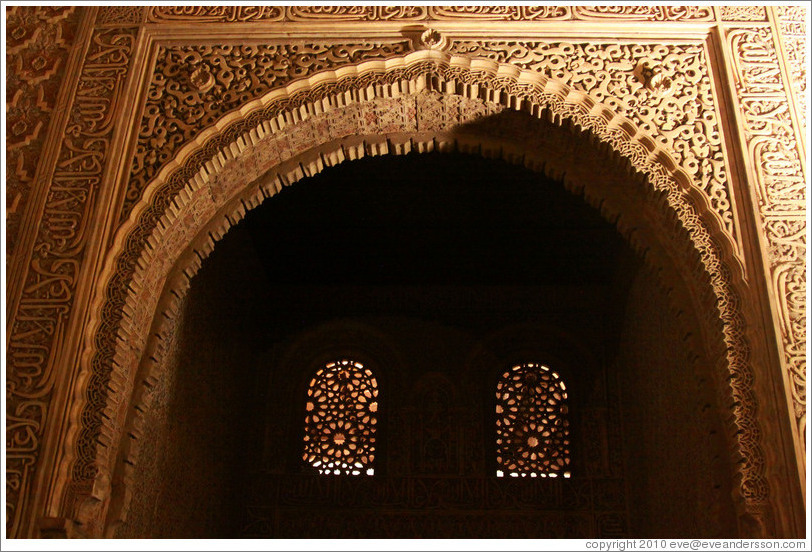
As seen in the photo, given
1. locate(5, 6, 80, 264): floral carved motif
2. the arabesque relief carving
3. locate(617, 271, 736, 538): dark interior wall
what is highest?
the arabesque relief carving

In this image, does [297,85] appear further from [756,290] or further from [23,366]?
[756,290]

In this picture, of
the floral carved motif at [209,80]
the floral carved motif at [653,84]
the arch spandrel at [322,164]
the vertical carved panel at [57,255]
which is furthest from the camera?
the floral carved motif at [209,80]

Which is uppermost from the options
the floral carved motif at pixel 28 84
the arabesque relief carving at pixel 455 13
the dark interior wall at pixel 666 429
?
the arabesque relief carving at pixel 455 13

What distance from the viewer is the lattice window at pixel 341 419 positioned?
7422 mm

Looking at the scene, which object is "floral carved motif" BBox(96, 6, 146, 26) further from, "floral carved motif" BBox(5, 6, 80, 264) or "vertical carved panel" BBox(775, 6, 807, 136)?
"vertical carved panel" BBox(775, 6, 807, 136)

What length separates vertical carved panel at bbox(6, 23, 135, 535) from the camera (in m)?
3.65

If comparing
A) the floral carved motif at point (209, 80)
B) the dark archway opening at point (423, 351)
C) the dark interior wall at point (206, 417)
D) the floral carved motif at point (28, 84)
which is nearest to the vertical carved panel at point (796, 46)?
the dark archway opening at point (423, 351)

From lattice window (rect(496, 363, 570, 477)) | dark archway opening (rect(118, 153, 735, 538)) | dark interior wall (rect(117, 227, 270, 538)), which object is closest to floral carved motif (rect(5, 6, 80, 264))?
dark interior wall (rect(117, 227, 270, 538))

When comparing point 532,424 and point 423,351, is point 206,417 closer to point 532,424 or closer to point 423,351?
point 423,351

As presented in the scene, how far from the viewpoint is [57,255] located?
4.07 meters

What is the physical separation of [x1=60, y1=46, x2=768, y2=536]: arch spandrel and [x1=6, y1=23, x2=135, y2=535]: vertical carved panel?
0.20 m

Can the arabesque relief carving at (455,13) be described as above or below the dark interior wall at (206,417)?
above

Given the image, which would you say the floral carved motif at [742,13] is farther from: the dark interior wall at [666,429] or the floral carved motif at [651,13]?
the dark interior wall at [666,429]

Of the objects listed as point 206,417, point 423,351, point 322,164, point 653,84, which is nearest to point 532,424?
point 423,351
